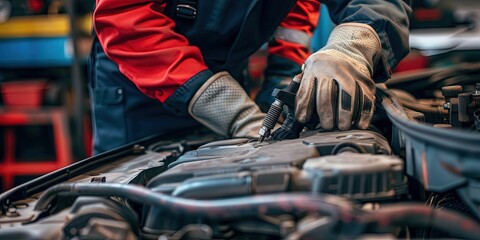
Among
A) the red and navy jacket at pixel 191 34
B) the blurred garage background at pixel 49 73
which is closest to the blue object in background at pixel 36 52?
the blurred garage background at pixel 49 73

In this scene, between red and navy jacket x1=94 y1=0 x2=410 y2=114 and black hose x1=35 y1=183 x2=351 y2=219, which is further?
red and navy jacket x1=94 y1=0 x2=410 y2=114

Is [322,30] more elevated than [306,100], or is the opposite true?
[306,100]

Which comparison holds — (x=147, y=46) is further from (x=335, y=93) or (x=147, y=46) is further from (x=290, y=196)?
(x=290, y=196)

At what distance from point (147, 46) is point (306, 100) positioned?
0.42 m

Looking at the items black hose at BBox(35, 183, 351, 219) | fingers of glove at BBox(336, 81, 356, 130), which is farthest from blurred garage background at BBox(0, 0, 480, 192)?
black hose at BBox(35, 183, 351, 219)

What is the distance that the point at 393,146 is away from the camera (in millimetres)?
1028

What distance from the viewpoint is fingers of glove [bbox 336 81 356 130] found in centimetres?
103

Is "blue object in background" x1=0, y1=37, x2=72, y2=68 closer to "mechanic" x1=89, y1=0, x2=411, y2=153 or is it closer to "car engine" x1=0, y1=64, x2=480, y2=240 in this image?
"mechanic" x1=89, y1=0, x2=411, y2=153

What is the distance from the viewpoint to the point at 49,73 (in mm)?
3602

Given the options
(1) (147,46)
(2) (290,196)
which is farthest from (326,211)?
(1) (147,46)

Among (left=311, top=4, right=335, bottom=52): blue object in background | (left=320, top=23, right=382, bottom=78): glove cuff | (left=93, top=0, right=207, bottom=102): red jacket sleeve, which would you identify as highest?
(left=320, top=23, right=382, bottom=78): glove cuff

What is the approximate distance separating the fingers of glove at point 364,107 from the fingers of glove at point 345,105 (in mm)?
22

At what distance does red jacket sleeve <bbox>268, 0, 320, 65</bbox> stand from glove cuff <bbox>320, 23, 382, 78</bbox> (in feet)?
1.50

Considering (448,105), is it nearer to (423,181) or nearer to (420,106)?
(420,106)
